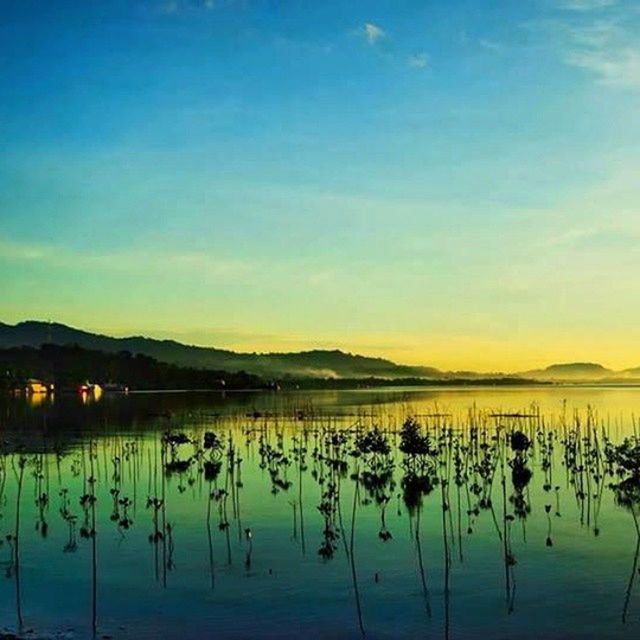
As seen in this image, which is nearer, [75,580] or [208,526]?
[75,580]

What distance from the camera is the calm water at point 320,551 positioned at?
37.8 feet

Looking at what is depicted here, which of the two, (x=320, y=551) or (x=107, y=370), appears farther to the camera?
(x=107, y=370)

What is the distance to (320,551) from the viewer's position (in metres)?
15.4

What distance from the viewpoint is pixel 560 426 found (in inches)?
1656

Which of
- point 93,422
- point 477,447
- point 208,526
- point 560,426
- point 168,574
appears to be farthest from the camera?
point 93,422

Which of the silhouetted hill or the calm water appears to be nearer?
the calm water

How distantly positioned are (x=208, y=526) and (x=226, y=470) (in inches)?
411

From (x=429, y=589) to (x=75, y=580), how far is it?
5.26 metres

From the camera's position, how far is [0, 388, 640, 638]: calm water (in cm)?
1151

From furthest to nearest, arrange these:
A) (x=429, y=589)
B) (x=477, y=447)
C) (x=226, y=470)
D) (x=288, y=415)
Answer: (x=288, y=415) < (x=477, y=447) < (x=226, y=470) < (x=429, y=589)

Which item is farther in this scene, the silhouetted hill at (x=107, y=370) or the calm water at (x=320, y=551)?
the silhouetted hill at (x=107, y=370)

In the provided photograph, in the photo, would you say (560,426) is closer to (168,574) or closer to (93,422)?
(93,422)

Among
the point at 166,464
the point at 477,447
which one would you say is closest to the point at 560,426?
the point at 477,447

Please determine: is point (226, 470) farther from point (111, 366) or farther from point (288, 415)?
point (111, 366)
